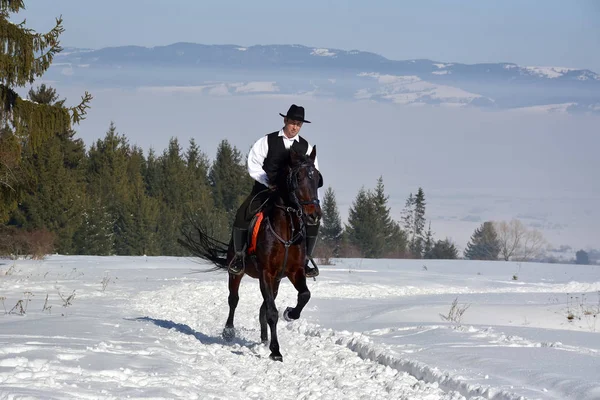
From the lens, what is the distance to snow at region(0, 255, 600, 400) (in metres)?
7.77

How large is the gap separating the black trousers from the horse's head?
74 centimetres

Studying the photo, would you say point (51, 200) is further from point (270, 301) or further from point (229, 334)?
point (270, 301)

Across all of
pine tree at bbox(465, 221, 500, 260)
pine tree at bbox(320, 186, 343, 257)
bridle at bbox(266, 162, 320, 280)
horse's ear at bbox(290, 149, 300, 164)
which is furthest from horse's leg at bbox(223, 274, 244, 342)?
pine tree at bbox(465, 221, 500, 260)

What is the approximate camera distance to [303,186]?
33.4ft

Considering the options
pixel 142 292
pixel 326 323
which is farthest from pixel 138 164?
pixel 326 323

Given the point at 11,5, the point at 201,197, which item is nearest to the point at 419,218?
the point at 201,197

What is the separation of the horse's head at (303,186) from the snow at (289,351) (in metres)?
1.87

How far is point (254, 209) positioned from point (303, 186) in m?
1.35

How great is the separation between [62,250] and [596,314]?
153ft

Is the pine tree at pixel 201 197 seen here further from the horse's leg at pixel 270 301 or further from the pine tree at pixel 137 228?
the horse's leg at pixel 270 301

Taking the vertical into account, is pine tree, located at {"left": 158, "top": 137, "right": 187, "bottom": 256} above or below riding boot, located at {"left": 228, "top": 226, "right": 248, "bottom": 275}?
above

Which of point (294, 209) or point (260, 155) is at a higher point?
point (260, 155)

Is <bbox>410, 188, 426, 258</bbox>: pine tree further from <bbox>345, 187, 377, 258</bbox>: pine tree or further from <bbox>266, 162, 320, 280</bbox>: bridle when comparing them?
<bbox>266, 162, 320, 280</bbox>: bridle

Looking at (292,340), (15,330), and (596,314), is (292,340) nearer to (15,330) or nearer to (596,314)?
(15,330)
